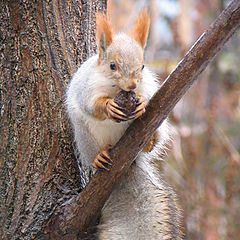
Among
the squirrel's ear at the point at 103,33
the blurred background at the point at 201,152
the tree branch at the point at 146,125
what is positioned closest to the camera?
the tree branch at the point at 146,125

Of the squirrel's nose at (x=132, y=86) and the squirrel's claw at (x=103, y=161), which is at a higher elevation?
the squirrel's nose at (x=132, y=86)

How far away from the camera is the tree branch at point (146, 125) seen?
3.06 ft

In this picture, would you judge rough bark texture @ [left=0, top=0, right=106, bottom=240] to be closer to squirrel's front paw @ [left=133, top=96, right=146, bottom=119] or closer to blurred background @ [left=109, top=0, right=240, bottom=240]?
squirrel's front paw @ [left=133, top=96, right=146, bottom=119]

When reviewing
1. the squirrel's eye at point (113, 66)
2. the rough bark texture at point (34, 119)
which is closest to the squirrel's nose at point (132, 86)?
the squirrel's eye at point (113, 66)

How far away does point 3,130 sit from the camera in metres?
1.32

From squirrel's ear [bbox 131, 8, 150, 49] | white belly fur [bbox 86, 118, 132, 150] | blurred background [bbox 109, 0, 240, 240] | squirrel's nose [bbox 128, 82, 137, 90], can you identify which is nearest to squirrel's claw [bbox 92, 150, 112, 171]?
white belly fur [bbox 86, 118, 132, 150]

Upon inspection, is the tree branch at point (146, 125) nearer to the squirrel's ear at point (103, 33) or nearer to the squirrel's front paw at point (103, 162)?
the squirrel's front paw at point (103, 162)

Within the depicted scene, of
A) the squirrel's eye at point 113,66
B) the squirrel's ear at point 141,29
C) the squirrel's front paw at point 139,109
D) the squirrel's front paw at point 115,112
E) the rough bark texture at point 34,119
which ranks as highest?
the squirrel's ear at point 141,29

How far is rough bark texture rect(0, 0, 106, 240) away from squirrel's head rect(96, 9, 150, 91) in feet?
0.85

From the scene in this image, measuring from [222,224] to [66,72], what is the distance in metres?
1.72

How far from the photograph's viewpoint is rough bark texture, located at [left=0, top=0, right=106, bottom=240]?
126cm

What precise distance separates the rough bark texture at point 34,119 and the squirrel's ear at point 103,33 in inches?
9.9

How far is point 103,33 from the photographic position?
1.19 meters

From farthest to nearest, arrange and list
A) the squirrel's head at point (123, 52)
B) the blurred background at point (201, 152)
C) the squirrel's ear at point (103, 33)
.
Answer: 1. the blurred background at point (201, 152)
2. the squirrel's ear at point (103, 33)
3. the squirrel's head at point (123, 52)
